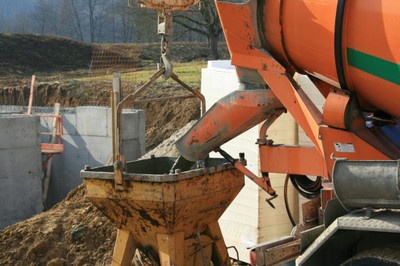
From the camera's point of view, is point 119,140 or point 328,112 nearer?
point 328,112

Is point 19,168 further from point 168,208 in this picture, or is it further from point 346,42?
point 346,42

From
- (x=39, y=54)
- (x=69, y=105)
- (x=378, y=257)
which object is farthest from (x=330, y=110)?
(x=39, y=54)

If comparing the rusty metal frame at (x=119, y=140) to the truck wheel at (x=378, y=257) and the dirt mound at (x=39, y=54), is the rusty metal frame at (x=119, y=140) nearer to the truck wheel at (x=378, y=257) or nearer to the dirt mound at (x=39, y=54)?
the truck wheel at (x=378, y=257)

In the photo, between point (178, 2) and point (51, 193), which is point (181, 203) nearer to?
point (178, 2)

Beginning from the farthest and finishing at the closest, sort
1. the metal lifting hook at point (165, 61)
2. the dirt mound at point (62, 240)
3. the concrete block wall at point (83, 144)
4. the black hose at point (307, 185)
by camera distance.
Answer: the concrete block wall at point (83, 144)
the dirt mound at point (62, 240)
the metal lifting hook at point (165, 61)
the black hose at point (307, 185)

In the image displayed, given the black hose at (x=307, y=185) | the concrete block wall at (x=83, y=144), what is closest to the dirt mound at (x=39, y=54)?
the concrete block wall at (x=83, y=144)

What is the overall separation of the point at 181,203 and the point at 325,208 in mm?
1475

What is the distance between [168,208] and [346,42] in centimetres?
197

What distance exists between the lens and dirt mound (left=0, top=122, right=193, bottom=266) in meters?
8.00

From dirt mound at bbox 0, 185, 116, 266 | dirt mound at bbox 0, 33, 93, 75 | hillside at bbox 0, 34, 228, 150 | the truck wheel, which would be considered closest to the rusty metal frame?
the truck wheel

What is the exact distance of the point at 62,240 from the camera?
841 cm

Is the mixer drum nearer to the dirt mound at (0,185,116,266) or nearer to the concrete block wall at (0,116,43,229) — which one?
the dirt mound at (0,185,116,266)

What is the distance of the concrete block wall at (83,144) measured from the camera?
14055mm

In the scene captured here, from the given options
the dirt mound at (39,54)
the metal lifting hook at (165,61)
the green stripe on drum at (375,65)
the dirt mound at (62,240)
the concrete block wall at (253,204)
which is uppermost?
the dirt mound at (39,54)
